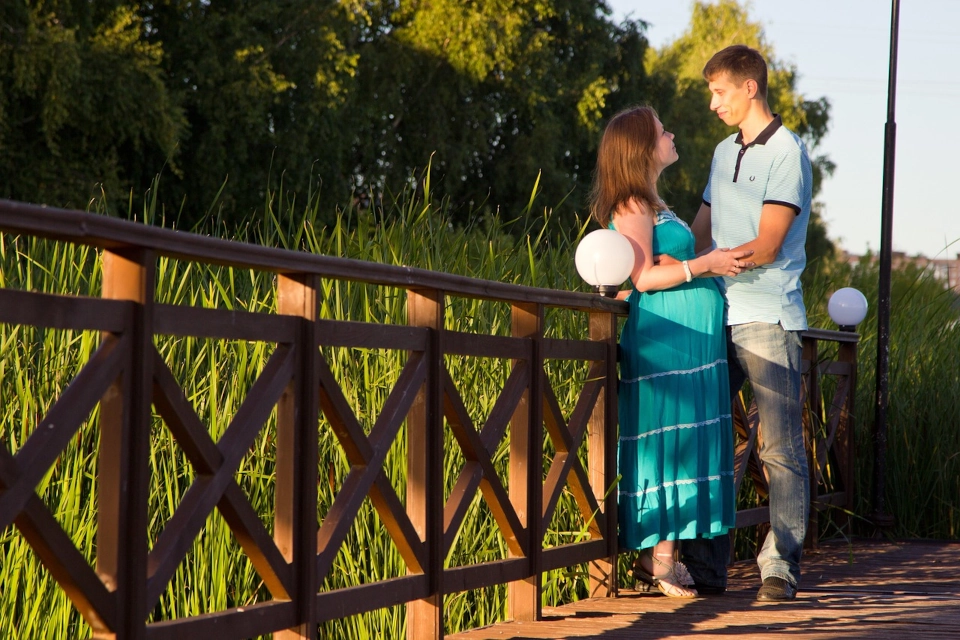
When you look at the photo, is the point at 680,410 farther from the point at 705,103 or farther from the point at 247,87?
the point at 705,103

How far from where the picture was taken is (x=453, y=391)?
3.03 meters

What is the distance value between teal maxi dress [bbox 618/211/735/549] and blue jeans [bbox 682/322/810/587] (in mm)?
107

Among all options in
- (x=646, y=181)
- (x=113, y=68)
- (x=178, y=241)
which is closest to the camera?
(x=178, y=241)

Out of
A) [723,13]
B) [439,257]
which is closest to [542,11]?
[723,13]

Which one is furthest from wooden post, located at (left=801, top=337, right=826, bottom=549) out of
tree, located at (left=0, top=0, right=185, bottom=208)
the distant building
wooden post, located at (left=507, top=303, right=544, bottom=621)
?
tree, located at (left=0, top=0, right=185, bottom=208)

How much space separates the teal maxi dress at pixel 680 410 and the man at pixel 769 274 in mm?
101

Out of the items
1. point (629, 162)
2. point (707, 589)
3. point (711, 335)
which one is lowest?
point (707, 589)

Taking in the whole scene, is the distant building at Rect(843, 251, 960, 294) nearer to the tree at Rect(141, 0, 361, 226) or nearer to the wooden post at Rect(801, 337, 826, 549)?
the wooden post at Rect(801, 337, 826, 549)

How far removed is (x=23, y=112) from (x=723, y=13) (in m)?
26.9

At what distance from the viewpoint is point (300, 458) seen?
8.32ft

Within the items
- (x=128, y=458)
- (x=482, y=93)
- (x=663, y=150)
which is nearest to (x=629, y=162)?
(x=663, y=150)

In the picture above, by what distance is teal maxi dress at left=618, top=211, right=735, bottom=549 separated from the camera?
3.73 m

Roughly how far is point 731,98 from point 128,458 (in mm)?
2317

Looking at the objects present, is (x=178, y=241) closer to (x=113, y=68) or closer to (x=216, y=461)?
(x=216, y=461)
